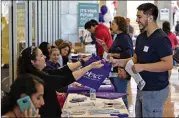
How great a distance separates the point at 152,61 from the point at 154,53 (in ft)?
0.26

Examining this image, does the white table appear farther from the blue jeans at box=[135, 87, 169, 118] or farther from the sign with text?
the sign with text

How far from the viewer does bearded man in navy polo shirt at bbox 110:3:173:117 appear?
141 inches

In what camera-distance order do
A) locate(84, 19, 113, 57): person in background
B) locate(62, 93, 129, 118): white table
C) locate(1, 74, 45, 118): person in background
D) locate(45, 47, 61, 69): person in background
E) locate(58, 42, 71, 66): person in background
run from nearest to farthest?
locate(1, 74, 45, 118): person in background, locate(62, 93, 129, 118): white table, locate(45, 47, 61, 69): person in background, locate(58, 42, 71, 66): person in background, locate(84, 19, 113, 57): person in background

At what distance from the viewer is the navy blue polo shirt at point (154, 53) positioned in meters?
3.58

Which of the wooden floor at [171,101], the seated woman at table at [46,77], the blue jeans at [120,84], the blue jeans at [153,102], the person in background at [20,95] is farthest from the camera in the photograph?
the wooden floor at [171,101]

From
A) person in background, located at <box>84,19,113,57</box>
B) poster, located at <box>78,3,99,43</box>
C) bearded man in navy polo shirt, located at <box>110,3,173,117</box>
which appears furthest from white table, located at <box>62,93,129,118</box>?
poster, located at <box>78,3,99,43</box>

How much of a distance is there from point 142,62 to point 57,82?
841mm

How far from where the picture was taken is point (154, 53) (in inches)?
143

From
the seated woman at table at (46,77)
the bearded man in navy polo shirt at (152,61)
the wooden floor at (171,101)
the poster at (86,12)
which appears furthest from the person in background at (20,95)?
the poster at (86,12)

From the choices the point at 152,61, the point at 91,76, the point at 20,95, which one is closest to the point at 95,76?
the point at 91,76

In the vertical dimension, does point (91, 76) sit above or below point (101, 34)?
below

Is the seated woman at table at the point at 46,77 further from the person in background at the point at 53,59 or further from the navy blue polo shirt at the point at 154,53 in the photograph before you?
the person in background at the point at 53,59

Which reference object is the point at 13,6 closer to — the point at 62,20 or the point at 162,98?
the point at 162,98

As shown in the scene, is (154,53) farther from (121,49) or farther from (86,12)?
(86,12)
